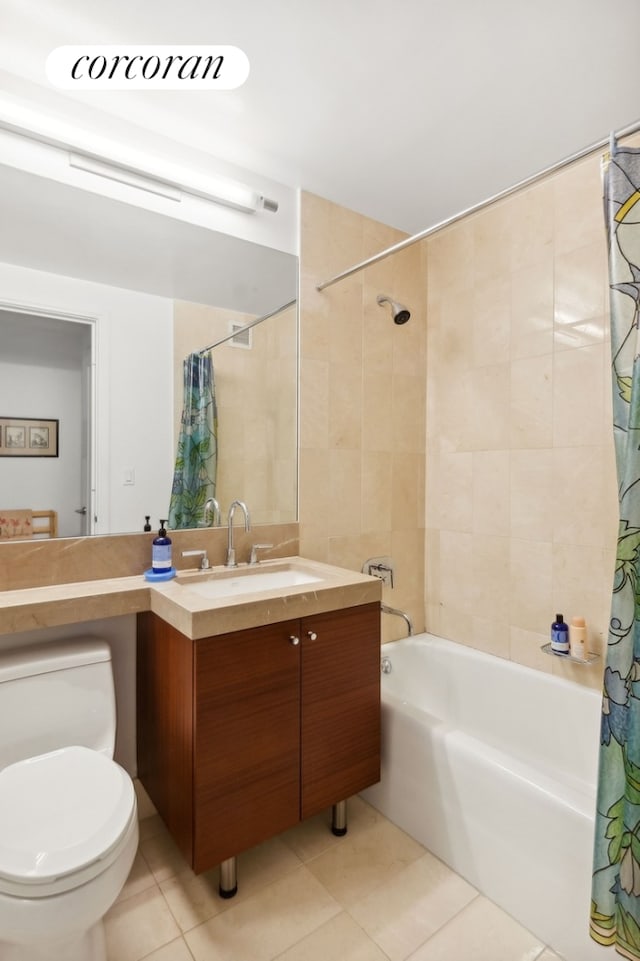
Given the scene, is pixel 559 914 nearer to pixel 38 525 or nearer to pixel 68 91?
pixel 38 525

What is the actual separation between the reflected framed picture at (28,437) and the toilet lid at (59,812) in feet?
2.86

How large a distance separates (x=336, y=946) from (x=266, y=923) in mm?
203

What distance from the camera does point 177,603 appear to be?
134 cm

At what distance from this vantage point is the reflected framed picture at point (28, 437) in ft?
4.84

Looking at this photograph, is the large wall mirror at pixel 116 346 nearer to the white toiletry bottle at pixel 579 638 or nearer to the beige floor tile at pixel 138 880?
the beige floor tile at pixel 138 880

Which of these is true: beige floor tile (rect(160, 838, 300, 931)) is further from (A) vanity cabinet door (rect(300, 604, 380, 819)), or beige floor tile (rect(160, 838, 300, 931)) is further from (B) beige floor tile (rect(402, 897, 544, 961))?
(B) beige floor tile (rect(402, 897, 544, 961))

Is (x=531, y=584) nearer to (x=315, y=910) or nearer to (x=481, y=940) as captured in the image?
(x=481, y=940)

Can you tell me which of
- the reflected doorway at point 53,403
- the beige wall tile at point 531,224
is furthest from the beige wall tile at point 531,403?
Result: the reflected doorway at point 53,403

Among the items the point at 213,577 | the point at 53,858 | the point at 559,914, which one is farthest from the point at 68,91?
the point at 559,914

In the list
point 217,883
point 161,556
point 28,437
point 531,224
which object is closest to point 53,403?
point 28,437

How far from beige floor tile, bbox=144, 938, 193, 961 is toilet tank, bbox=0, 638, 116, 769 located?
0.50 m

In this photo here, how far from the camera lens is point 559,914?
A: 125 centimetres

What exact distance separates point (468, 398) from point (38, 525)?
74.8 inches

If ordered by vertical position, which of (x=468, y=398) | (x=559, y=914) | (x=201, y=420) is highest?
(x=468, y=398)
